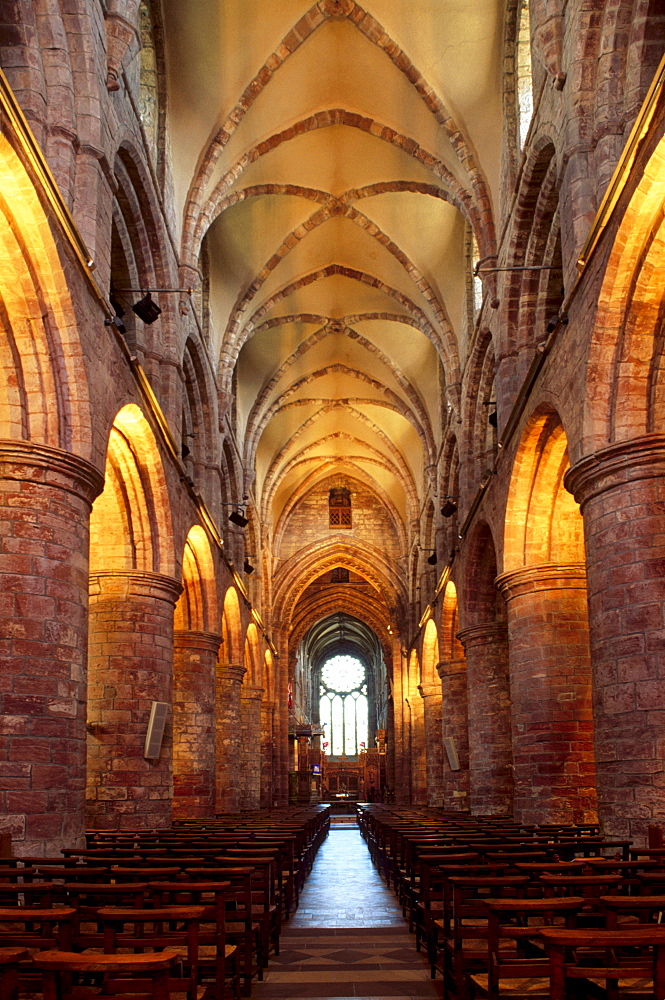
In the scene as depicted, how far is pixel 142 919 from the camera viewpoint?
14.6 ft

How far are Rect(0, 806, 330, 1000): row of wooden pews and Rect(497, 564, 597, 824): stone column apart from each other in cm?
528

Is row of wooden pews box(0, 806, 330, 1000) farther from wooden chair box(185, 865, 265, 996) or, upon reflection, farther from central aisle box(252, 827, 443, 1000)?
central aisle box(252, 827, 443, 1000)

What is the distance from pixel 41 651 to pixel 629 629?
5.80 metres

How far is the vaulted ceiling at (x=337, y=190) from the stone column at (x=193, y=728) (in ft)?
22.0

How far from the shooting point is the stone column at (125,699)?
14.0 m

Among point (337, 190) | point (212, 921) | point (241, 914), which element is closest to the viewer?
point (212, 921)

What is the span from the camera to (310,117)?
62.3 ft

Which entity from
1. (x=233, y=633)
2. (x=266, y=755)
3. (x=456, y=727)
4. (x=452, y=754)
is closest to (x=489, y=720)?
(x=452, y=754)

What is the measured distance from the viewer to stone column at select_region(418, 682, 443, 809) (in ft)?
96.8

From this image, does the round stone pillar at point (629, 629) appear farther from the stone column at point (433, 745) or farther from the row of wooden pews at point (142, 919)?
the stone column at point (433, 745)

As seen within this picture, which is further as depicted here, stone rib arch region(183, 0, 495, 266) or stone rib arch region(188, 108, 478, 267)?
stone rib arch region(188, 108, 478, 267)

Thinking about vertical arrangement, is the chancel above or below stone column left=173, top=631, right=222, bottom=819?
above

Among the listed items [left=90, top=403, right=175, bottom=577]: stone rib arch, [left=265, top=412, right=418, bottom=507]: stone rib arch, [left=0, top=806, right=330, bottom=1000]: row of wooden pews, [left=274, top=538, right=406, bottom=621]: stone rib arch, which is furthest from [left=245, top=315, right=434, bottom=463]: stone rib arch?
[left=0, top=806, right=330, bottom=1000]: row of wooden pews

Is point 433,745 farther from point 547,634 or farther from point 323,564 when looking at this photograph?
point 547,634
